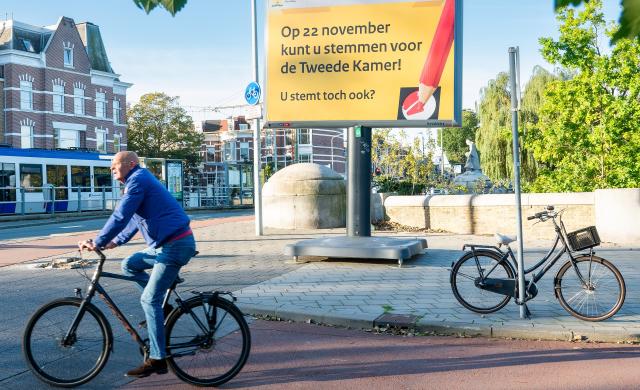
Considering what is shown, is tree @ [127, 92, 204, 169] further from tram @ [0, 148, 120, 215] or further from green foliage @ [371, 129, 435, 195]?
green foliage @ [371, 129, 435, 195]

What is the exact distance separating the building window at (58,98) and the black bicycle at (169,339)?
143ft

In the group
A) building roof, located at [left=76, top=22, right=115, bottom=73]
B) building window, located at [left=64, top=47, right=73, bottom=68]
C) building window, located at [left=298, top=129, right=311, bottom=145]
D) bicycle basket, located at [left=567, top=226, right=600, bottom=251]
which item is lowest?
bicycle basket, located at [left=567, top=226, right=600, bottom=251]

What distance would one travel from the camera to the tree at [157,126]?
2090 inches

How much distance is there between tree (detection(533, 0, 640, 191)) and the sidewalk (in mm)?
5536

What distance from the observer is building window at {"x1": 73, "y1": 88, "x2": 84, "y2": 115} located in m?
45.5

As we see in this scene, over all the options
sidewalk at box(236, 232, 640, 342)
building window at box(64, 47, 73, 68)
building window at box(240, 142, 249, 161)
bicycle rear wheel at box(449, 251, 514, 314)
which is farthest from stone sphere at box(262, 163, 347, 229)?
building window at box(240, 142, 249, 161)

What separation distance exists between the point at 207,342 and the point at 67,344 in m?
0.94

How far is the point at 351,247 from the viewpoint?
941 centimetres

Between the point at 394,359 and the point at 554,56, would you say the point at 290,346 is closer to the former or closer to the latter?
the point at 394,359

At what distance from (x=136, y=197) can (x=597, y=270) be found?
168 inches

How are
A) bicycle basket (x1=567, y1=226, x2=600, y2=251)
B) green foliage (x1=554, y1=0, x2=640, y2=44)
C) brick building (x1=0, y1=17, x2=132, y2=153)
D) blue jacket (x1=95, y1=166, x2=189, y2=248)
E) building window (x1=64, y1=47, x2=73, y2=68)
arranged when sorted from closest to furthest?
green foliage (x1=554, y1=0, x2=640, y2=44)
blue jacket (x1=95, y1=166, x2=189, y2=248)
bicycle basket (x1=567, y1=226, x2=600, y2=251)
brick building (x1=0, y1=17, x2=132, y2=153)
building window (x1=64, y1=47, x2=73, y2=68)

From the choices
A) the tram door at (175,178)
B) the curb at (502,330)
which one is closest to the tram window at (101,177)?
the tram door at (175,178)

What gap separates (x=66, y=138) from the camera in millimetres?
44938

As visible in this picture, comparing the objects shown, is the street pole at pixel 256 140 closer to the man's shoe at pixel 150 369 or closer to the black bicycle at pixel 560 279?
the black bicycle at pixel 560 279
